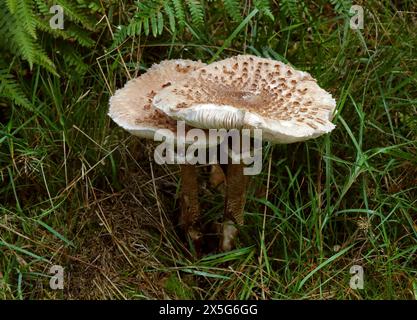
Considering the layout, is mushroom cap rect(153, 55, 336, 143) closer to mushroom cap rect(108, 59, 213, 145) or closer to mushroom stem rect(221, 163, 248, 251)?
mushroom cap rect(108, 59, 213, 145)

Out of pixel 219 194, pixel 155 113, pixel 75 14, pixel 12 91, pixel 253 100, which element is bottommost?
pixel 219 194

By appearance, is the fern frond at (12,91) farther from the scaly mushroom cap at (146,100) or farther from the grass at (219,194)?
the scaly mushroom cap at (146,100)

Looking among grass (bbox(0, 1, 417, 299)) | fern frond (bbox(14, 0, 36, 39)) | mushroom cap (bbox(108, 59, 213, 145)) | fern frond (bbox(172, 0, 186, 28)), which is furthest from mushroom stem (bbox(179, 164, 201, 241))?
fern frond (bbox(14, 0, 36, 39))

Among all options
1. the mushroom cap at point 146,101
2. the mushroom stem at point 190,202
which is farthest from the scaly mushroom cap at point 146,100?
the mushroom stem at point 190,202

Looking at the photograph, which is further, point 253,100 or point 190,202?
point 190,202

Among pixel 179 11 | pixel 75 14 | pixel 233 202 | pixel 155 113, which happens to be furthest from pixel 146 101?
pixel 75 14

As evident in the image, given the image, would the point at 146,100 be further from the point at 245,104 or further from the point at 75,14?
the point at 75,14
